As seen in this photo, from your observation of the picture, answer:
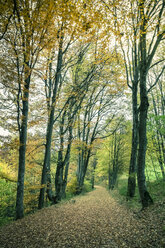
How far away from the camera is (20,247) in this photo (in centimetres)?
341

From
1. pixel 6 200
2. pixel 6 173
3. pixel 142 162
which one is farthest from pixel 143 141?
pixel 6 200

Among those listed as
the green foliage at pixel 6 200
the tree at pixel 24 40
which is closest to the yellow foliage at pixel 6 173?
the green foliage at pixel 6 200

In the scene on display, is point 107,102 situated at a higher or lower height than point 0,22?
lower

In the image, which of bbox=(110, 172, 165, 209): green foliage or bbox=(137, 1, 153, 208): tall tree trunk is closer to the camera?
bbox=(137, 1, 153, 208): tall tree trunk

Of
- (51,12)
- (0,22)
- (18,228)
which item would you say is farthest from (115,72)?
(18,228)

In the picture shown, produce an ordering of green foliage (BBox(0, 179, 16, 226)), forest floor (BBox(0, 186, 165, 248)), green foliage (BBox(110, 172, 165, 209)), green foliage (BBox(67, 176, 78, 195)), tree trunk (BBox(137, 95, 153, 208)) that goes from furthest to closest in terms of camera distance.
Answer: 1. green foliage (BBox(67, 176, 78, 195))
2. green foliage (BBox(0, 179, 16, 226))
3. green foliage (BBox(110, 172, 165, 209))
4. tree trunk (BBox(137, 95, 153, 208))
5. forest floor (BBox(0, 186, 165, 248))

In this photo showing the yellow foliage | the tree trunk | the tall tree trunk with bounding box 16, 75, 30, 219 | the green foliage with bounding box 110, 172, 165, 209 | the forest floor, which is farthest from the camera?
the yellow foliage

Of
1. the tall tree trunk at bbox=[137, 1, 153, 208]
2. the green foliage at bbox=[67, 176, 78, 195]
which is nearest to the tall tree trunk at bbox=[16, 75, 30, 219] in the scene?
the tall tree trunk at bbox=[137, 1, 153, 208]

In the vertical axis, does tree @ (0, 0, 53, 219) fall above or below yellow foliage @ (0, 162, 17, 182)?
above

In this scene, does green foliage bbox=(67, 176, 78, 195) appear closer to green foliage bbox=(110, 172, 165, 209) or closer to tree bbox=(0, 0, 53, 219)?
green foliage bbox=(110, 172, 165, 209)

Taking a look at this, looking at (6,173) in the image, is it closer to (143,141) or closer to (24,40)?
(24,40)

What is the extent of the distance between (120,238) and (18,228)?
3371 millimetres

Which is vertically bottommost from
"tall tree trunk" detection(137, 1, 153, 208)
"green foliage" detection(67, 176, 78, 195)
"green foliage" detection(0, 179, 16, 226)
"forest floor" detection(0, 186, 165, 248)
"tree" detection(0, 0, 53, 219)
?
"green foliage" detection(67, 176, 78, 195)

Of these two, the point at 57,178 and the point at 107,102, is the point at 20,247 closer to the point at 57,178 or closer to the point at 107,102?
the point at 57,178
